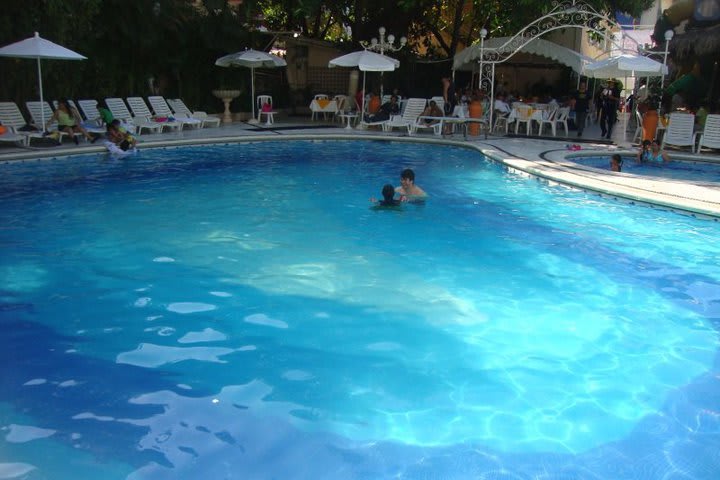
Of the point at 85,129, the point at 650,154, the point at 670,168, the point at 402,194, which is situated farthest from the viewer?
the point at 85,129

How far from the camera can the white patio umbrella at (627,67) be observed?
14.3 meters

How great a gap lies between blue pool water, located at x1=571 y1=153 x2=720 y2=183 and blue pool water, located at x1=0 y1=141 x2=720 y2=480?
138 inches

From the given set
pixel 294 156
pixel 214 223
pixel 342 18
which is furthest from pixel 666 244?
pixel 342 18

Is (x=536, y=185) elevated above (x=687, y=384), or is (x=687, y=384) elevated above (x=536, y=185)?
(x=536, y=185)

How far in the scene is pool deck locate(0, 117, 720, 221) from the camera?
9.27 metres

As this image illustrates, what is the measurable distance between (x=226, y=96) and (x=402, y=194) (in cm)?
1185

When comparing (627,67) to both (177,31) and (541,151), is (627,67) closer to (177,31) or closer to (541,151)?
(541,151)

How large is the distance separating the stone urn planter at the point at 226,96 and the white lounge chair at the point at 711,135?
490 inches

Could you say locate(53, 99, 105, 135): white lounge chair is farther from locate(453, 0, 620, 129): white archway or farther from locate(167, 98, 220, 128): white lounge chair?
locate(453, 0, 620, 129): white archway

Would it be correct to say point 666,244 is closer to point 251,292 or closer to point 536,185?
point 536,185

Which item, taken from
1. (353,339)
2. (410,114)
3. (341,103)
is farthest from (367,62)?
(353,339)

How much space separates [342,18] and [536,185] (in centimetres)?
1336

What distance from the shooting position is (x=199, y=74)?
19172mm

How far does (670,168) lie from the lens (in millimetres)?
13023
